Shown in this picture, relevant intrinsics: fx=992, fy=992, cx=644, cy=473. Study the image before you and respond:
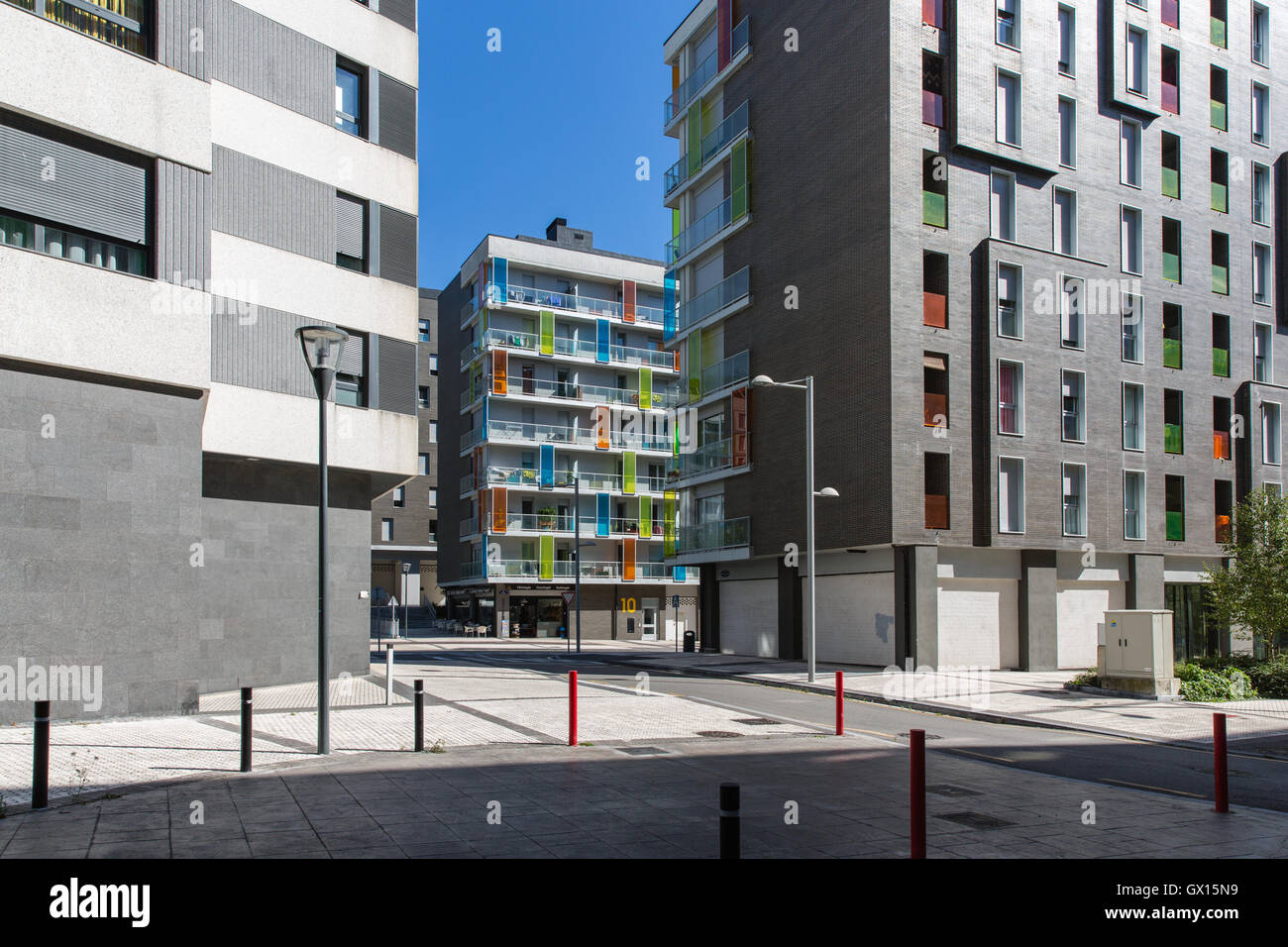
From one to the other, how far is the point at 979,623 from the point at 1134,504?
7633mm

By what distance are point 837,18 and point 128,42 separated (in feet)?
72.8

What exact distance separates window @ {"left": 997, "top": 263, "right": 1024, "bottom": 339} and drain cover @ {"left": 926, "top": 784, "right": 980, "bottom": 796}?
21625 mm

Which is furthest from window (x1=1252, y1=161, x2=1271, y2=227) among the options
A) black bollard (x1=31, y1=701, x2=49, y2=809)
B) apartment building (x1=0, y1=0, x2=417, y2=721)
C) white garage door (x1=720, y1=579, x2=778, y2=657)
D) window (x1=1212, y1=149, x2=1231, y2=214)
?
black bollard (x1=31, y1=701, x2=49, y2=809)

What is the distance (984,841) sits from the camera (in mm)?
7770

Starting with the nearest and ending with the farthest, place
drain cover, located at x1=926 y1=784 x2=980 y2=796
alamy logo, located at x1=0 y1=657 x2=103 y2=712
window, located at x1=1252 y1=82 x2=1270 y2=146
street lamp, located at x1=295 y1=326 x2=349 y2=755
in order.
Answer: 1. drain cover, located at x1=926 y1=784 x2=980 y2=796
2. street lamp, located at x1=295 y1=326 x2=349 y2=755
3. alamy logo, located at x1=0 y1=657 x2=103 y2=712
4. window, located at x1=1252 y1=82 x2=1270 y2=146

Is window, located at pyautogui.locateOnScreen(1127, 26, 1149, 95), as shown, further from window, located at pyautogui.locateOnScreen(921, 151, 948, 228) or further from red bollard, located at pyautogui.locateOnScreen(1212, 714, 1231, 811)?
red bollard, located at pyautogui.locateOnScreen(1212, 714, 1231, 811)

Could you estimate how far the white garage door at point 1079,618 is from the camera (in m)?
30.0

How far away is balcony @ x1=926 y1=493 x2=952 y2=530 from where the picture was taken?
2780cm

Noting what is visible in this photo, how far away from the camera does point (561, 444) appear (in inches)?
2329

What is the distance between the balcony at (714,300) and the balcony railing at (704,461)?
5106mm

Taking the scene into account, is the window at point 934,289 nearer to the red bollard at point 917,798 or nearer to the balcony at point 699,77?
the balcony at point 699,77

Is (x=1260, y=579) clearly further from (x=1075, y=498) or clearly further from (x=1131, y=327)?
(x=1131, y=327)
